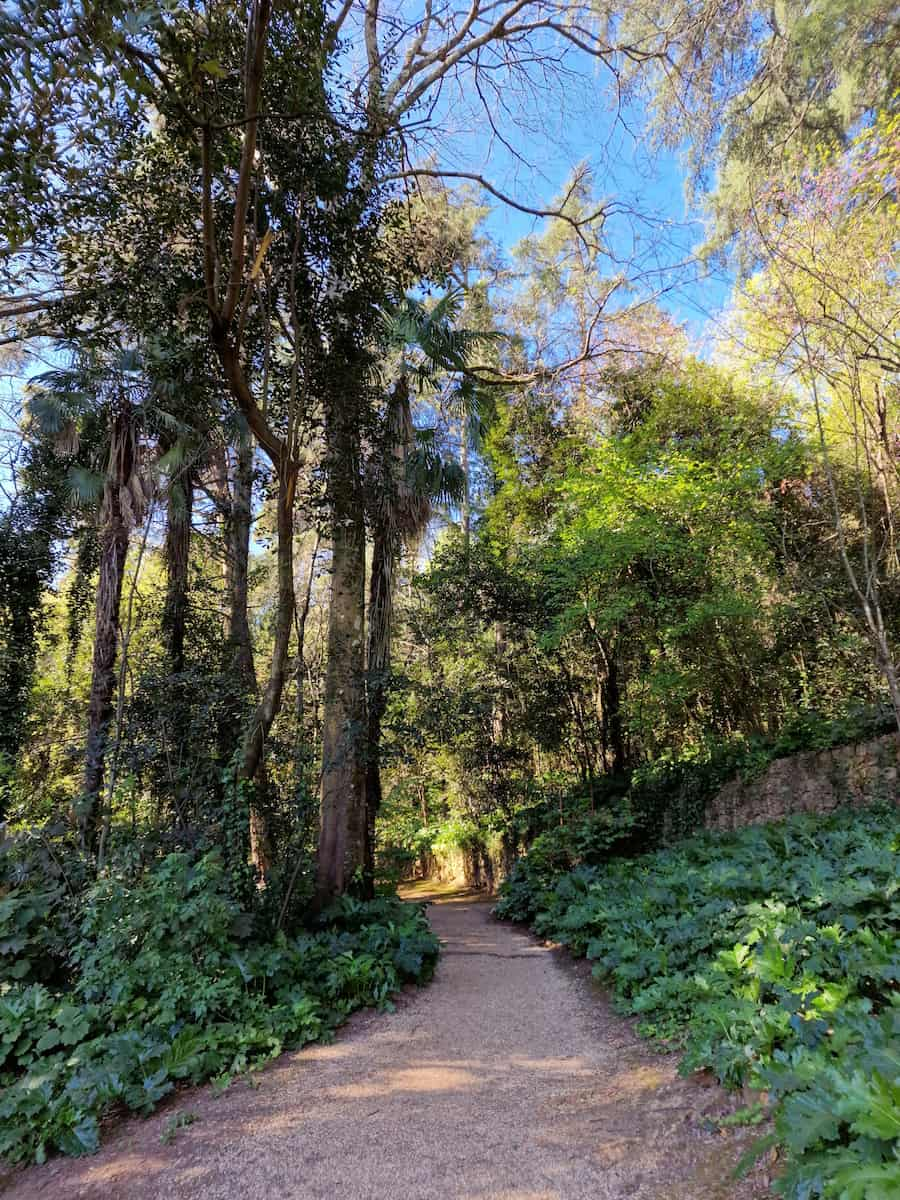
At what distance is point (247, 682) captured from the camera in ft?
22.4

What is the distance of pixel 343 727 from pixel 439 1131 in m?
3.98

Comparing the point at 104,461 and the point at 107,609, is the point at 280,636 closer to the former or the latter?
the point at 107,609

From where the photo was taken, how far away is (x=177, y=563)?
328 inches

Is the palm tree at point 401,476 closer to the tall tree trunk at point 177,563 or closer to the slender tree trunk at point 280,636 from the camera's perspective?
the slender tree trunk at point 280,636

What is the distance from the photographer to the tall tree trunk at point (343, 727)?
6.55 metres

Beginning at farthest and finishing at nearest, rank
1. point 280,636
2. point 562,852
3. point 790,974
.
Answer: point 562,852
point 280,636
point 790,974

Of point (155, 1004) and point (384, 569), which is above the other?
point (384, 569)

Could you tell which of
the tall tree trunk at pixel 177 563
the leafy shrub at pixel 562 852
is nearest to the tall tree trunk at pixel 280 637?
the tall tree trunk at pixel 177 563

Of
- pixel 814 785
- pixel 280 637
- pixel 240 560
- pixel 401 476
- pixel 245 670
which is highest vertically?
pixel 401 476

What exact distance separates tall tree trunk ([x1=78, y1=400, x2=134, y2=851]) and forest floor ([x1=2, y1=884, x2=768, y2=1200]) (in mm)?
2786

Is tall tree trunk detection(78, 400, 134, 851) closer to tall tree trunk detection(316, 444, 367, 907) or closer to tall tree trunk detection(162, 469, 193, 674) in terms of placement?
tall tree trunk detection(162, 469, 193, 674)

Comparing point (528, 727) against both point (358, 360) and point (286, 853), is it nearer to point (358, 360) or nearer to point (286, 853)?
point (286, 853)

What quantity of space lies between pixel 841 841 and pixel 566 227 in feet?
47.1

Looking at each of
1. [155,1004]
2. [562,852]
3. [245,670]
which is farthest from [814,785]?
[155,1004]
